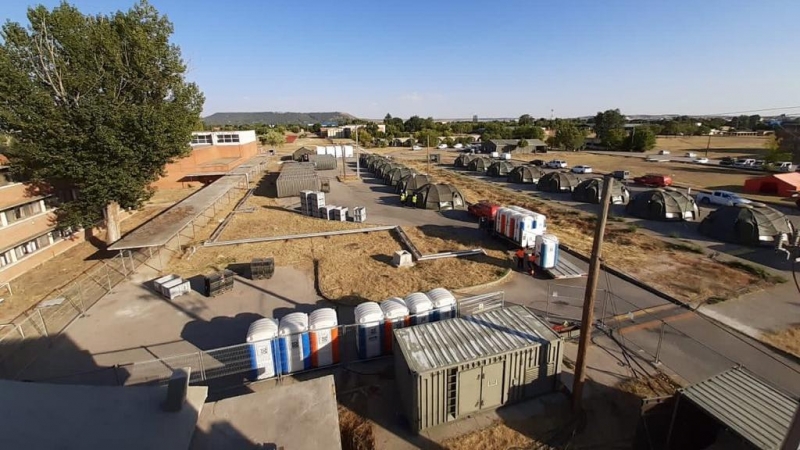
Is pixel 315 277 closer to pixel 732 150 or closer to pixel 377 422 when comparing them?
pixel 377 422

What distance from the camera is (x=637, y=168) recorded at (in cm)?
6456

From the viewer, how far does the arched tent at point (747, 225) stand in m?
24.6

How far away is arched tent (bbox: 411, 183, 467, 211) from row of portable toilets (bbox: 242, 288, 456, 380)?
73.8 ft

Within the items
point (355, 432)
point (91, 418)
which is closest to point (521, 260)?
point (355, 432)

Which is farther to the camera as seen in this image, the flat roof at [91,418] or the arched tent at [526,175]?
the arched tent at [526,175]

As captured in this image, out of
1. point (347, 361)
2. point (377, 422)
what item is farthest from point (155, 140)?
point (377, 422)

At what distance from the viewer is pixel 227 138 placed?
205 feet

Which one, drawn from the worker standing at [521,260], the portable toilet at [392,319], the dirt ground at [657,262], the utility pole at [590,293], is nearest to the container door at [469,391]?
the utility pole at [590,293]

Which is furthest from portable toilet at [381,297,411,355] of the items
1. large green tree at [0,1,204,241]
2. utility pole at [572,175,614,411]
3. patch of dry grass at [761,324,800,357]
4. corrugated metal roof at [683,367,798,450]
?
large green tree at [0,1,204,241]

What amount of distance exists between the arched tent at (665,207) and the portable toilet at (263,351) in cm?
3277

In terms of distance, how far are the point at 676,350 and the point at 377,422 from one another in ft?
37.6

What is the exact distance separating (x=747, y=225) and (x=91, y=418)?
114ft

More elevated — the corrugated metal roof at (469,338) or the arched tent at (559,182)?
the arched tent at (559,182)

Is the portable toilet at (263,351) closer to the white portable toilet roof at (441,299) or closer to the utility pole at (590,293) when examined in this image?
the white portable toilet roof at (441,299)
